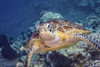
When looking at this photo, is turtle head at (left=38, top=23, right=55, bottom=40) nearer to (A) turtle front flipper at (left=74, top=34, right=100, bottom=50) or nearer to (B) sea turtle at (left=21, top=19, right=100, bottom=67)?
(B) sea turtle at (left=21, top=19, right=100, bottom=67)

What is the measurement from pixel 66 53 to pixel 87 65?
0.86 m

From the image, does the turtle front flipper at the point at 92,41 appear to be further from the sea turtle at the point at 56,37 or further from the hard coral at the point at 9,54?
the hard coral at the point at 9,54

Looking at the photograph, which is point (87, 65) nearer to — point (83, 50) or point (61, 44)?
point (83, 50)

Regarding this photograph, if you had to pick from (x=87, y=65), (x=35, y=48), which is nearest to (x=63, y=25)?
(x=35, y=48)

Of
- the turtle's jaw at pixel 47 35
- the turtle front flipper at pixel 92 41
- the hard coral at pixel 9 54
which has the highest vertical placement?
the hard coral at pixel 9 54

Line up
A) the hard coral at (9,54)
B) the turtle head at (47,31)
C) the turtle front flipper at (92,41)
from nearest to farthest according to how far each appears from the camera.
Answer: the turtle front flipper at (92,41), the turtle head at (47,31), the hard coral at (9,54)

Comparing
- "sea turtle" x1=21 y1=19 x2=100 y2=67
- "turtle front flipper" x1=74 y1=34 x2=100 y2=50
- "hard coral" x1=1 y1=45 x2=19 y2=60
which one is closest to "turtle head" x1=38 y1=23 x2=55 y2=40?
"sea turtle" x1=21 y1=19 x2=100 y2=67

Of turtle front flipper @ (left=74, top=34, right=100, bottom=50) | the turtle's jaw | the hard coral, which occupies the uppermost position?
the hard coral

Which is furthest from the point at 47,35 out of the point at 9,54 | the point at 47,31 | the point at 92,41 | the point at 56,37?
the point at 9,54

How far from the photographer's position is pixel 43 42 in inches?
161

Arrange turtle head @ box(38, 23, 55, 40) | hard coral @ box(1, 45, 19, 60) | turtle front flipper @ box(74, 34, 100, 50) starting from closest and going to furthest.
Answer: turtle front flipper @ box(74, 34, 100, 50)
turtle head @ box(38, 23, 55, 40)
hard coral @ box(1, 45, 19, 60)

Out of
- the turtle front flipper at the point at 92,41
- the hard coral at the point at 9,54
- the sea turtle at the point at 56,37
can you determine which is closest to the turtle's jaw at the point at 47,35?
the sea turtle at the point at 56,37

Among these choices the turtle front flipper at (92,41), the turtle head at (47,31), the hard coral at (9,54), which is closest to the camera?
the turtle front flipper at (92,41)

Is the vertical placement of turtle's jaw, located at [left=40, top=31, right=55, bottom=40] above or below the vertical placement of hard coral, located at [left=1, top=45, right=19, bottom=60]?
below
